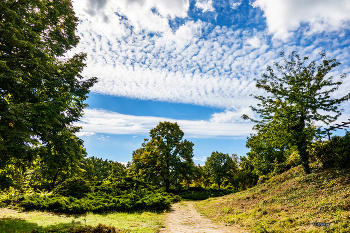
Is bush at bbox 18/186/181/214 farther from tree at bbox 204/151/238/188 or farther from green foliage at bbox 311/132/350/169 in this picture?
tree at bbox 204/151/238/188

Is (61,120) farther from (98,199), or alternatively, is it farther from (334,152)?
(334,152)

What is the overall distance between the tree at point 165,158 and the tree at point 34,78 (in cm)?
1736

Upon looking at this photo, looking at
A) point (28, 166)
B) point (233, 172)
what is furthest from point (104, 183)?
point (233, 172)

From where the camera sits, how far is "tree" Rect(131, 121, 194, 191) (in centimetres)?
2728

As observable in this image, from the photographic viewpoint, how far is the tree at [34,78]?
7.54 metres

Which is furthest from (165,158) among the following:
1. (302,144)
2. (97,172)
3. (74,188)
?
(97,172)

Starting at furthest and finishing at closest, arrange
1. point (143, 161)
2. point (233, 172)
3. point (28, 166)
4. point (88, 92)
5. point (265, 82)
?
point (233, 172) → point (143, 161) → point (265, 82) → point (88, 92) → point (28, 166)

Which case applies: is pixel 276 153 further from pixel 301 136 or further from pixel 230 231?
pixel 230 231

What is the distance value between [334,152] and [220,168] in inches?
1197

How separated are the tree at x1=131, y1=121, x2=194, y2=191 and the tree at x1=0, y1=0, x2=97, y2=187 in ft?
56.9

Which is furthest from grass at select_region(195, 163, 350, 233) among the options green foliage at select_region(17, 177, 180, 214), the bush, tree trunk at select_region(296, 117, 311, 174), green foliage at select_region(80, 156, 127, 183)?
green foliage at select_region(80, 156, 127, 183)

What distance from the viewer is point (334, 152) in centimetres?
1295

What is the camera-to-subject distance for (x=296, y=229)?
6840 mm

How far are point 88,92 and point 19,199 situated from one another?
9295mm
